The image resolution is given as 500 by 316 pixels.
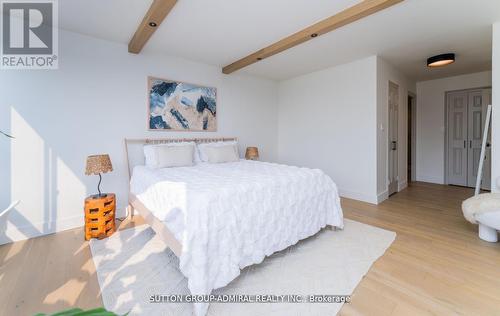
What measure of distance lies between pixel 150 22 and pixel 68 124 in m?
1.65

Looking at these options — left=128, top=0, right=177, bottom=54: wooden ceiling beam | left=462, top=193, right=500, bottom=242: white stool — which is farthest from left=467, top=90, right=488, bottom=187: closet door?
left=128, top=0, right=177, bottom=54: wooden ceiling beam

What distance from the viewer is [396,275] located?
→ 6.08 feet

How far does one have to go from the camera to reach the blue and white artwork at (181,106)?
3.46 metres

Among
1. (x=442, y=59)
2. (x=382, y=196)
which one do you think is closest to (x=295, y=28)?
(x=442, y=59)

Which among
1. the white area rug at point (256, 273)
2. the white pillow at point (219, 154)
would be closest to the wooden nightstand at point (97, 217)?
the white area rug at point (256, 273)

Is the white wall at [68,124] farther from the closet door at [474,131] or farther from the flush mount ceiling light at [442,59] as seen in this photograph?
the closet door at [474,131]

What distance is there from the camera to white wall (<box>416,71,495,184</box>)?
5145mm

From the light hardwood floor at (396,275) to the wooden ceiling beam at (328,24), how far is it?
2.41 meters

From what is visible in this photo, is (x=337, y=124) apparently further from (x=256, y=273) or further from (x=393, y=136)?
(x=256, y=273)

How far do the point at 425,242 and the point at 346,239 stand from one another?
83cm

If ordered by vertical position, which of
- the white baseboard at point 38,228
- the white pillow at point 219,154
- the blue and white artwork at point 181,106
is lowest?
the white baseboard at point 38,228

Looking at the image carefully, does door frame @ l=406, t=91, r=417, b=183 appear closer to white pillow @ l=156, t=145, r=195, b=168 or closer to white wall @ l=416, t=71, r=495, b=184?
white wall @ l=416, t=71, r=495, b=184

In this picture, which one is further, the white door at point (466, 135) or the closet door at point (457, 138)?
the closet door at point (457, 138)

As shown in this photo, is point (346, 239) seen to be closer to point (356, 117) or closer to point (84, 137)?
point (356, 117)
